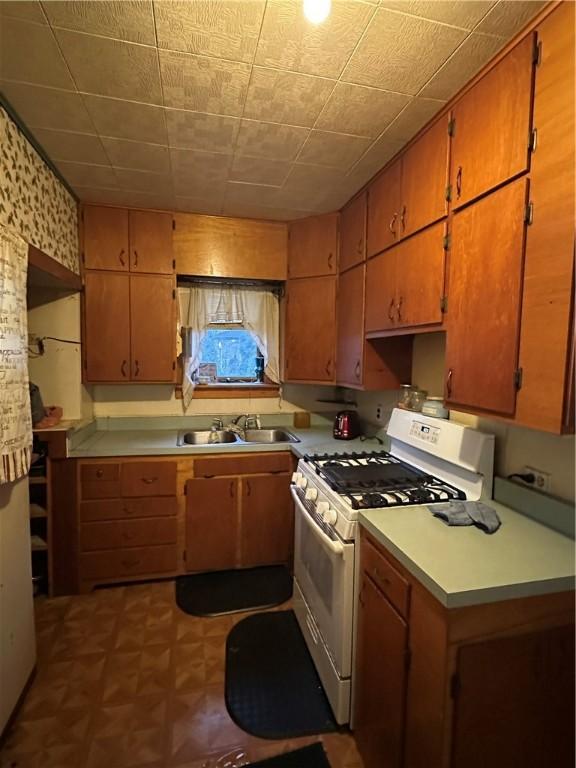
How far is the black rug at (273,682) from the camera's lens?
4.91ft

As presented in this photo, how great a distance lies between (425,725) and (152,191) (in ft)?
9.05

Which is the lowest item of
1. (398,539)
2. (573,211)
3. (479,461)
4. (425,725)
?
(425,725)

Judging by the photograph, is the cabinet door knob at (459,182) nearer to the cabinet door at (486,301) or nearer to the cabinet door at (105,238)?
the cabinet door at (486,301)

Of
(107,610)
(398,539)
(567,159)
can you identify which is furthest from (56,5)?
(107,610)

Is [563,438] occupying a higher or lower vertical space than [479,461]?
higher

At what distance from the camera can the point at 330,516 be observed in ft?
4.97

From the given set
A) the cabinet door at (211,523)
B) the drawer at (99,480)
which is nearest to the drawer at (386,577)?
the cabinet door at (211,523)

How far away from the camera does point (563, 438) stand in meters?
1.29

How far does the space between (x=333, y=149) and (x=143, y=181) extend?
1116 mm

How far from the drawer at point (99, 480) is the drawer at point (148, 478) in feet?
0.17

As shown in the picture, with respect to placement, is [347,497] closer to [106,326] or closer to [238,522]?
[238,522]

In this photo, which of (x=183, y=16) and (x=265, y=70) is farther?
(x=265, y=70)

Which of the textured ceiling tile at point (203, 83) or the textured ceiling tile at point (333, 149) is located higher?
the textured ceiling tile at point (333, 149)

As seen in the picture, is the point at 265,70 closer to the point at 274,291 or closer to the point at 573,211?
the point at 573,211
